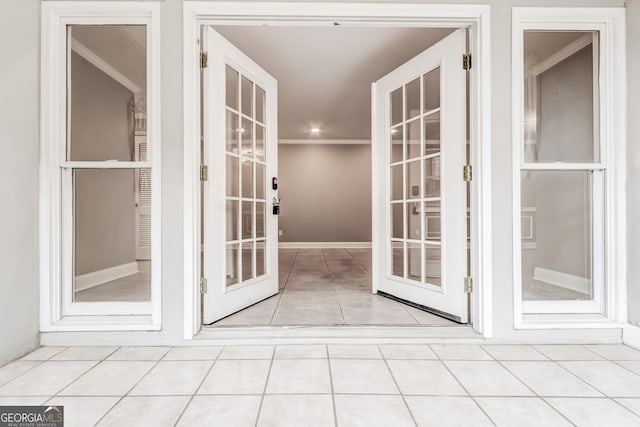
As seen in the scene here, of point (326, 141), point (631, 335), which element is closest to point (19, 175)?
point (631, 335)

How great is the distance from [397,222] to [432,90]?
110 centimetres

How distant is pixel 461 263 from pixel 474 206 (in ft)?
1.37

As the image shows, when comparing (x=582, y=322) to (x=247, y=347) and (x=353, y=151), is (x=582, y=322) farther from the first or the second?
(x=353, y=151)

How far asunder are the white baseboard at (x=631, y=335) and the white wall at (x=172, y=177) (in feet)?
0.23

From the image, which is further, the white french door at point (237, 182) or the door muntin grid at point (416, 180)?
the door muntin grid at point (416, 180)

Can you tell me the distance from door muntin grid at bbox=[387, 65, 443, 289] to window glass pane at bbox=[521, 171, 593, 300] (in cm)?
Answer: 87

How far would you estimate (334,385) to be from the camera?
1.51 meters

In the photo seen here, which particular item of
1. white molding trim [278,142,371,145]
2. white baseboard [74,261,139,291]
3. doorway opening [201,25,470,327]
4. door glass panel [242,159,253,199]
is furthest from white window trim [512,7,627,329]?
white molding trim [278,142,371,145]

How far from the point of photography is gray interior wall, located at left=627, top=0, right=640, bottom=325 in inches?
76.0

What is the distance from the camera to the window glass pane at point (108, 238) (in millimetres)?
3092

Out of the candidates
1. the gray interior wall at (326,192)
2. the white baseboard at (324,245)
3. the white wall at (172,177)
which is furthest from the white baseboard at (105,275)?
the gray interior wall at (326,192)

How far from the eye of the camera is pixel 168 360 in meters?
1.76

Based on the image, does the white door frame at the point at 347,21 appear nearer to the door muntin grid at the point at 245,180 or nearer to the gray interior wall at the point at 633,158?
the door muntin grid at the point at 245,180

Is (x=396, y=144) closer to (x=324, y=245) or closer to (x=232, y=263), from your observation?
(x=232, y=263)
